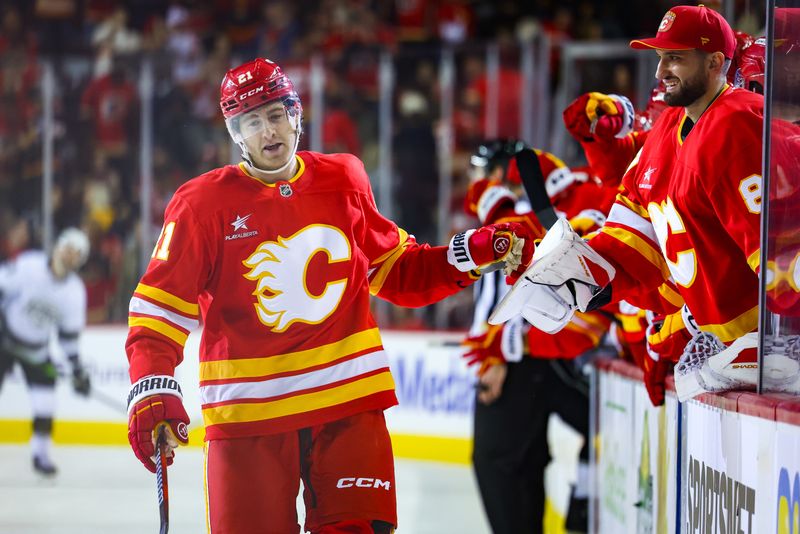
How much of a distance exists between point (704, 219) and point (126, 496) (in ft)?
14.4

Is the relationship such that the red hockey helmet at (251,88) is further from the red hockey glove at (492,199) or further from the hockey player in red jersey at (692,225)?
the red hockey glove at (492,199)

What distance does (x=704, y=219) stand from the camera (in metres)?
2.67

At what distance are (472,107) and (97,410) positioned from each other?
11.0 ft

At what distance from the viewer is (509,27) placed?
1029 cm

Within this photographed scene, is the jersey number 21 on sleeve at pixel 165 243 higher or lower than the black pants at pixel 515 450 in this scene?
higher

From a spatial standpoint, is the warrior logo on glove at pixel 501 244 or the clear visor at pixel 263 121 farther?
the warrior logo on glove at pixel 501 244

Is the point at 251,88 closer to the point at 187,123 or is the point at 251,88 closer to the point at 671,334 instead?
the point at 671,334

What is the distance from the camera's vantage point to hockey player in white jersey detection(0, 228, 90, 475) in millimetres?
8070

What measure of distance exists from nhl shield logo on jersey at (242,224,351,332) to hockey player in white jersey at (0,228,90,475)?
18.2 ft

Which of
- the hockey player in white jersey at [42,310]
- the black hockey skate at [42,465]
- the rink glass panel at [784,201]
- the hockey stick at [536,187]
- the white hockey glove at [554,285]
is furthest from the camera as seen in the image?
the hockey player in white jersey at [42,310]

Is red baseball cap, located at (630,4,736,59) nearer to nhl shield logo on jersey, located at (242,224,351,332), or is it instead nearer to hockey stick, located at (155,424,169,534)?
nhl shield logo on jersey, located at (242,224,351,332)

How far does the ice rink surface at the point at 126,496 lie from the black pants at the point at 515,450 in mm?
919

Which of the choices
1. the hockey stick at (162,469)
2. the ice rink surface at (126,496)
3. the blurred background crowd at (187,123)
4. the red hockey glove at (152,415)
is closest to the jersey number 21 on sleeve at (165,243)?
the red hockey glove at (152,415)

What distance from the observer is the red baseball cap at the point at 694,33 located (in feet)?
9.05
